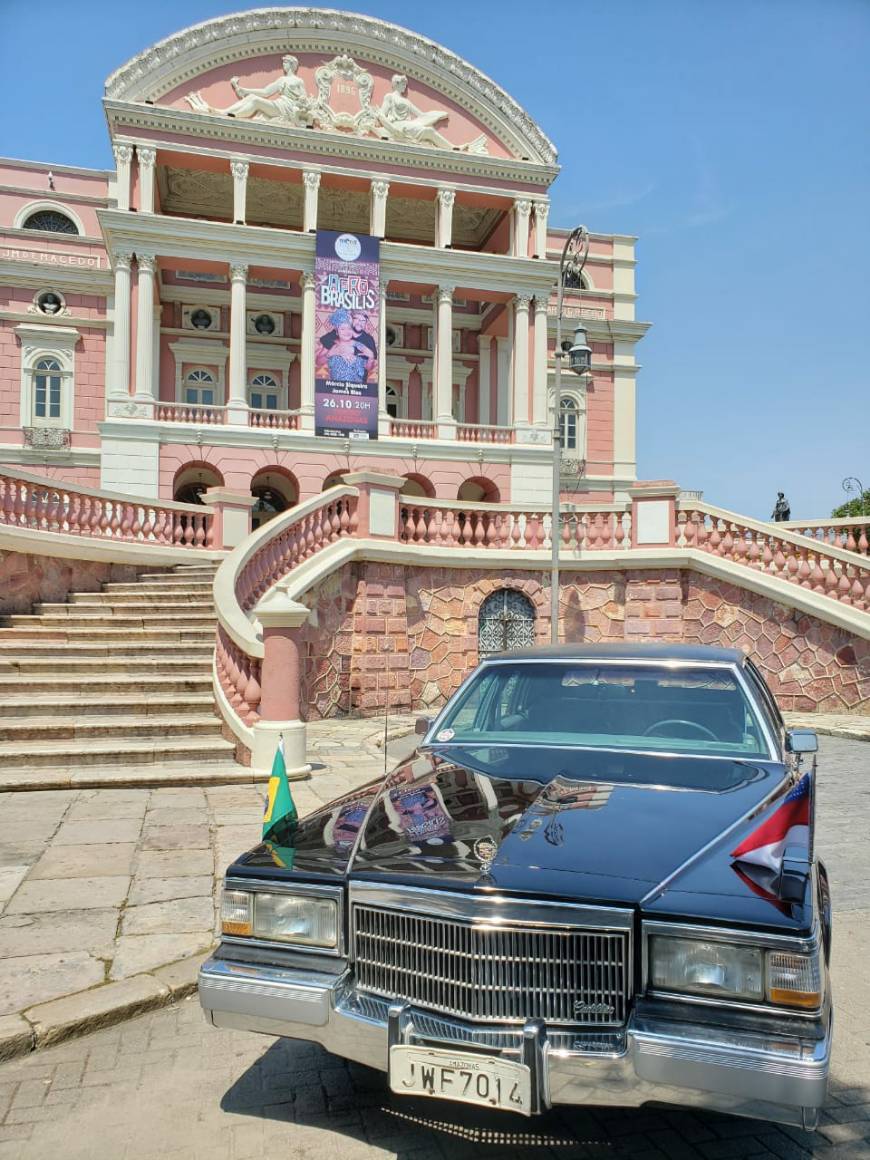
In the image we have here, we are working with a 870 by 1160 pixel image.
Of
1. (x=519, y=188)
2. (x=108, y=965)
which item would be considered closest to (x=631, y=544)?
(x=108, y=965)

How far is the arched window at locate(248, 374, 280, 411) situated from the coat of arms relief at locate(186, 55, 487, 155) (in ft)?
27.6

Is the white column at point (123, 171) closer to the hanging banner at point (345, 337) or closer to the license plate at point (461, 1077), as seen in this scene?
the hanging banner at point (345, 337)

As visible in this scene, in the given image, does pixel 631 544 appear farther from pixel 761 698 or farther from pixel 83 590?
pixel 761 698

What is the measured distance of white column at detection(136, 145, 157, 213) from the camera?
26.7 m

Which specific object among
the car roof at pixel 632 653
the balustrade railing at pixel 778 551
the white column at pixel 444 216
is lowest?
the car roof at pixel 632 653

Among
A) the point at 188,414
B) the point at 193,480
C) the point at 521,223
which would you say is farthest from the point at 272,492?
the point at 521,223

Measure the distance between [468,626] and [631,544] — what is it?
3.17 m

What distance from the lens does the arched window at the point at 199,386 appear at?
1231 inches

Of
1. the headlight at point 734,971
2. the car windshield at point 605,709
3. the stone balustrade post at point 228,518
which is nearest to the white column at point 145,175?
the stone balustrade post at point 228,518

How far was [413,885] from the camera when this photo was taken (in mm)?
2750

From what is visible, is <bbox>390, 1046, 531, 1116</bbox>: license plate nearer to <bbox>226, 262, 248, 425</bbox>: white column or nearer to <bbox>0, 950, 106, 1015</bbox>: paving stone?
<bbox>0, 950, 106, 1015</bbox>: paving stone

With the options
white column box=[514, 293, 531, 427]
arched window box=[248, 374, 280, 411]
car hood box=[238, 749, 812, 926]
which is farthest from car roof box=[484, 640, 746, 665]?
arched window box=[248, 374, 280, 411]

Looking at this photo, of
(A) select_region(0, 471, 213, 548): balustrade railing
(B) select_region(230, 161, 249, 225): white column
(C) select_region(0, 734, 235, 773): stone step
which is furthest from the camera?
(B) select_region(230, 161, 249, 225): white column

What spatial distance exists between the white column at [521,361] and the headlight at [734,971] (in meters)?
27.5
